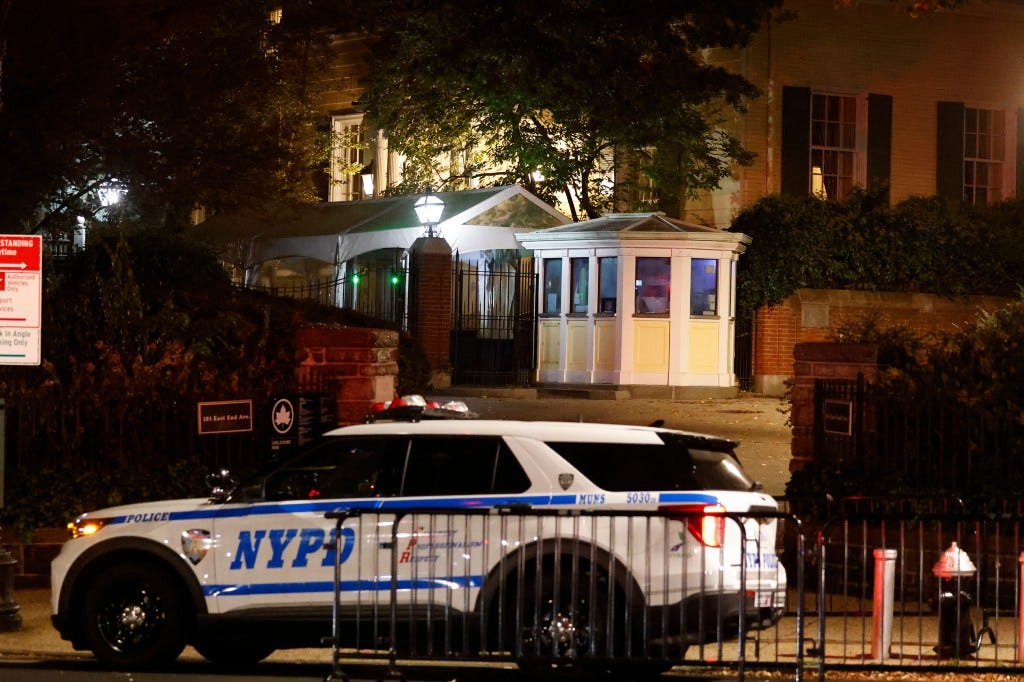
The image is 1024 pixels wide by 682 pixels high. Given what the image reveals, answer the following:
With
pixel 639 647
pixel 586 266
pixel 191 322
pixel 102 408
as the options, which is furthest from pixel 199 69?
pixel 639 647

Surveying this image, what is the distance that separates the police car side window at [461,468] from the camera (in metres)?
9.09

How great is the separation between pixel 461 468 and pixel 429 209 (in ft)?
56.3

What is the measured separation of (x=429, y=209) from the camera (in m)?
26.1

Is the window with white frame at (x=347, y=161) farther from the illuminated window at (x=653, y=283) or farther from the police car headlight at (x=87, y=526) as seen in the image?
the police car headlight at (x=87, y=526)

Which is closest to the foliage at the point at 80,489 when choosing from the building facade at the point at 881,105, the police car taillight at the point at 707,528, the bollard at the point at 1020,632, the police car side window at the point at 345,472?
the police car side window at the point at 345,472

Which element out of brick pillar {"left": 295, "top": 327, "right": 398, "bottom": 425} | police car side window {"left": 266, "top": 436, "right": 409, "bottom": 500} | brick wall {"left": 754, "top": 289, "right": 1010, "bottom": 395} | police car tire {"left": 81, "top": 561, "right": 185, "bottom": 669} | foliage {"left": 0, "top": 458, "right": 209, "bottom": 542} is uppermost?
brick wall {"left": 754, "top": 289, "right": 1010, "bottom": 395}

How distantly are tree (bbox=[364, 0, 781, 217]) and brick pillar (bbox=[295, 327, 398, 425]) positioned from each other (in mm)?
6762

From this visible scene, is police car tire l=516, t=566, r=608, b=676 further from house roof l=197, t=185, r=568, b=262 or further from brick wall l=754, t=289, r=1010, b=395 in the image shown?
brick wall l=754, t=289, r=1010, b=395

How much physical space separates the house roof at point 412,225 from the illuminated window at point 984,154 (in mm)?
8430

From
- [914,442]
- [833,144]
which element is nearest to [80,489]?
[914,442]

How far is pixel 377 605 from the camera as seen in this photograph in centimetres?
885

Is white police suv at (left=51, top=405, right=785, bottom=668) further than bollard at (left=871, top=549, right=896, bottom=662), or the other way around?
bollard at (left=871, top=549, right=896, bottom=662)

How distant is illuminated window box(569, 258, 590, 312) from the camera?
86.7ft

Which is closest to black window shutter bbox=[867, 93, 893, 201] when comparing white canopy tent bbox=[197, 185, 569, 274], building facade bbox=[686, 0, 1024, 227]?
building facade bbox=[686, 0, 1024, 227]
